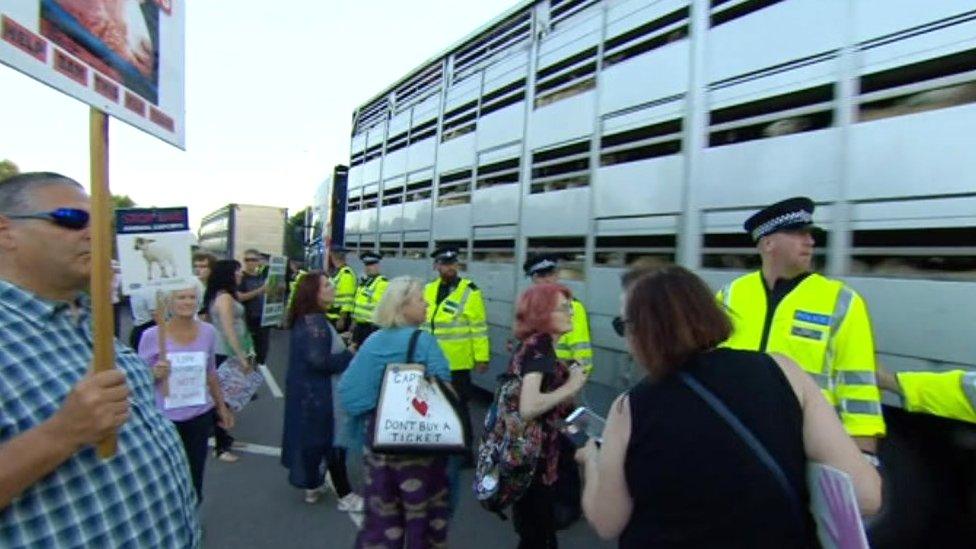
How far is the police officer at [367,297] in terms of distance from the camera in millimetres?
9374

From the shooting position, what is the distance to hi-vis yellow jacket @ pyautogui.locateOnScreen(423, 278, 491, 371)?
6.56 meters

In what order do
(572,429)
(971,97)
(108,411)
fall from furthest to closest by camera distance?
(971,97), (572,429), (108,411)

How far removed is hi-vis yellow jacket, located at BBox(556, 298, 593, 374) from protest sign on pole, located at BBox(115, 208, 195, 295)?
249cm

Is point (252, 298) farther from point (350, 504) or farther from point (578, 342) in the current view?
point (578, 342)

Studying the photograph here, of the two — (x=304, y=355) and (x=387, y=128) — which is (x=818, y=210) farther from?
(x=387, y=128)

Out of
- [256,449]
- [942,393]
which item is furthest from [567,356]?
[256,449]

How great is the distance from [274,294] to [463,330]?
5143mm

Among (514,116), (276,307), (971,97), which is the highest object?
(514,116)

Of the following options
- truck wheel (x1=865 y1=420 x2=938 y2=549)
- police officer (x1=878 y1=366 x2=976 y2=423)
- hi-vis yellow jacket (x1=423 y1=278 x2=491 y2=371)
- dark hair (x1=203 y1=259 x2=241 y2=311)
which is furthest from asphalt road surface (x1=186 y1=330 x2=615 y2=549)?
police officer (x1=878 y1=366 x2=976 y2=423)

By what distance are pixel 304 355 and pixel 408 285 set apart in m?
1.59

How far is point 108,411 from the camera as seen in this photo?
1423 millimetres

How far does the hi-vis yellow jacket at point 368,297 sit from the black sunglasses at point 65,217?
24.2 feet

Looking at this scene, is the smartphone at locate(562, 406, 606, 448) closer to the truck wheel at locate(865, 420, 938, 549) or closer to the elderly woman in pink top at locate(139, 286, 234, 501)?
the truck wheel at locate(865, 420, 938, 549)

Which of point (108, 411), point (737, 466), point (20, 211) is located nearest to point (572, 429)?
point (737, 466)
